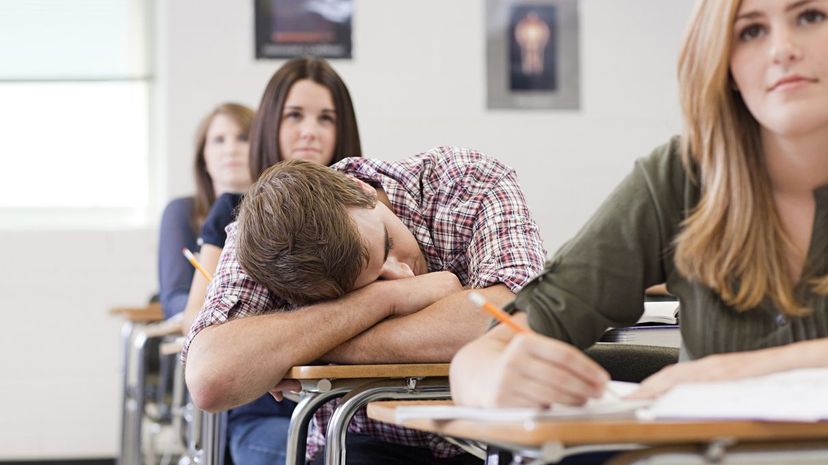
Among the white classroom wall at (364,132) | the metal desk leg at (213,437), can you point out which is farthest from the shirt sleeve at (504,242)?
the white classroom wall at (364,132)

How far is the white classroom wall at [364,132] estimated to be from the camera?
219 inches

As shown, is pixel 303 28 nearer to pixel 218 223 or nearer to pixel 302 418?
pixel 218 223

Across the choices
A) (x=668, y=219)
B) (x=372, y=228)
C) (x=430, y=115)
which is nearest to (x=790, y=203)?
(x=668, y=219)

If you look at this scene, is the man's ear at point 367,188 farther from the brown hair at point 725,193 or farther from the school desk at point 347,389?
the brown hair at point 725,193

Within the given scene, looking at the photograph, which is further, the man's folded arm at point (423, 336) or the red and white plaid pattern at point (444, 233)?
the red and white plaid pattern at point (444, 233)

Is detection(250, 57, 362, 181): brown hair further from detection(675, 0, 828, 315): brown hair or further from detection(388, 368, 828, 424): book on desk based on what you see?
detection(388, 368, 828, 424): book on desk

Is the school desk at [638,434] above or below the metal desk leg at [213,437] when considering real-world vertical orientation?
above

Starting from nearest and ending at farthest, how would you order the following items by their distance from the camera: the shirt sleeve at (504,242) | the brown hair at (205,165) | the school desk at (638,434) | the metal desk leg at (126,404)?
the school desk at (638,434), the shirt sleeve at (504,242), the brown hair at (205,165), the metal desk leg at (126,404)

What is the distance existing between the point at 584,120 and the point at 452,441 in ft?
13.3

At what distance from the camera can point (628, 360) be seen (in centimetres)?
168

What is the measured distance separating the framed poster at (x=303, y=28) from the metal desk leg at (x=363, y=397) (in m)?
4.08

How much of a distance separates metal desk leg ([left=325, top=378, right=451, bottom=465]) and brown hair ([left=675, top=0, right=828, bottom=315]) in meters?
0.53

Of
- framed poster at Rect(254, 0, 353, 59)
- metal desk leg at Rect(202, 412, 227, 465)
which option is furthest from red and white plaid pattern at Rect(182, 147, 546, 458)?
framed poster at Rect(254, 0, 353, 59)

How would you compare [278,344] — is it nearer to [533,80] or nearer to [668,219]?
[668,219]
